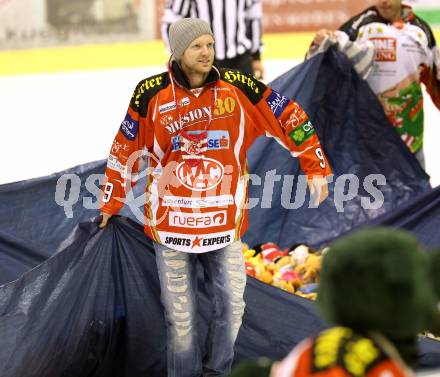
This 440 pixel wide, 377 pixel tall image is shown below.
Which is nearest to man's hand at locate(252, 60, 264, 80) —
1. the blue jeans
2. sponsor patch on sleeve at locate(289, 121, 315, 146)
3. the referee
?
the referee

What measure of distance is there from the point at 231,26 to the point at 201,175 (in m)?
3.46

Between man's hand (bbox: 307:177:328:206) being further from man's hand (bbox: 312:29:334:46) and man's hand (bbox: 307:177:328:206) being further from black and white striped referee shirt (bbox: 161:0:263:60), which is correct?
black and white striped referee shirt (bbox: 161:0:263:60)

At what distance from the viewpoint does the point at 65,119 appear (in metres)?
9.89

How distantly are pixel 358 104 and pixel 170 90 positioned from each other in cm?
210

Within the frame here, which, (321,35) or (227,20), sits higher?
(321,35)

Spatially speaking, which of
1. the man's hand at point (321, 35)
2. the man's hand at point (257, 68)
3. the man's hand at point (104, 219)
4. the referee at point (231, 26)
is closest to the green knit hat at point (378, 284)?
the man's hand at point (104, 219)

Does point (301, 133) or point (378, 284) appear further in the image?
point (301, 133)

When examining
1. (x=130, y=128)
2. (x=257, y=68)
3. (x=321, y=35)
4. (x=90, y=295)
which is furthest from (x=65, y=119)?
(x=130, y=128)

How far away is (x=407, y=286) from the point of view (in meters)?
1.97

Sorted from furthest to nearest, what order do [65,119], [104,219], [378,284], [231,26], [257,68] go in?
[65,119] < [257,68] < [231,26] < [104,219] < [378,284]

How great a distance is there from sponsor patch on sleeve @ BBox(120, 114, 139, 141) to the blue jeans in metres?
0.39

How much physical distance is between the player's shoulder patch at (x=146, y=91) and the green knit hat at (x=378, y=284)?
5.13 ft

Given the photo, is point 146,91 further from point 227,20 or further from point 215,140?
point 227,20

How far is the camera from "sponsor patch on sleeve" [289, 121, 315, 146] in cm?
359
